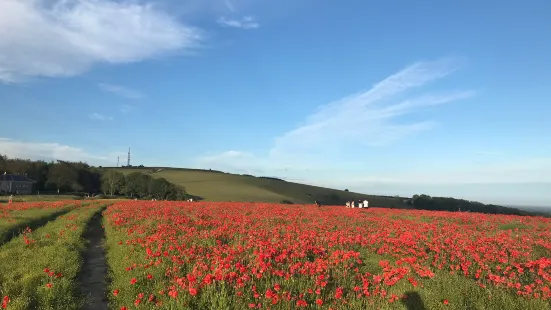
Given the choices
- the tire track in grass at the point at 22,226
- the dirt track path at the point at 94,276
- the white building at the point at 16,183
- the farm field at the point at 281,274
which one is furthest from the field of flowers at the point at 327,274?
the white building at the point at 16,183

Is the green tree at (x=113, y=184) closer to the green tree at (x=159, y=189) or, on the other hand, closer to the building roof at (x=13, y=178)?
the green tree at (x=159, y=189)

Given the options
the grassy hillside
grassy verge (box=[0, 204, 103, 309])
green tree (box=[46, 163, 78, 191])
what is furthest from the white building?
grassy verge (box=[0, 204, 103, 309])

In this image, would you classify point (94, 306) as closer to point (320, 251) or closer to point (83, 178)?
point (320, 251)

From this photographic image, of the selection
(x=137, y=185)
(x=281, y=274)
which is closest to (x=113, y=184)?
(x=137, y=185)

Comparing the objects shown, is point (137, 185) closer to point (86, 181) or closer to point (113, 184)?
point (113, 184)

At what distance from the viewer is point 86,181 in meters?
112

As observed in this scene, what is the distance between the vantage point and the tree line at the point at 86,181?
322ft

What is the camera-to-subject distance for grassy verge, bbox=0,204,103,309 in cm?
774

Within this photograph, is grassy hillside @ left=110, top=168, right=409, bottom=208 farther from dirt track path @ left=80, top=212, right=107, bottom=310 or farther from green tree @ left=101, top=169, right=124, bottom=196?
dirt track path @ left=80, top=212, right=107, bottom=310

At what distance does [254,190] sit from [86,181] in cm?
5021

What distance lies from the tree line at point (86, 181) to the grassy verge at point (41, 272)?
79872 mm

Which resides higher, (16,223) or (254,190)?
(254,190)

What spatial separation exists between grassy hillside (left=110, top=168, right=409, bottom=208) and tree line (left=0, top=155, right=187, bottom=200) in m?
11.3

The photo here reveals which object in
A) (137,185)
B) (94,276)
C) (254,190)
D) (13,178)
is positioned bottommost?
(94,276)
